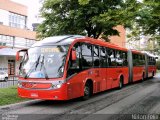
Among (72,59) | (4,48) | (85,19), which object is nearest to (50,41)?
(72,59)

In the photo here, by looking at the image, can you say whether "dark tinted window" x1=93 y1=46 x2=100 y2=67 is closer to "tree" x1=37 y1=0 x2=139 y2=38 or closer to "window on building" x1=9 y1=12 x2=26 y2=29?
"tree" x1=37 y1=0 x2=139 y2=38

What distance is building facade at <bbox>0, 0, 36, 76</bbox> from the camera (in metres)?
47.2

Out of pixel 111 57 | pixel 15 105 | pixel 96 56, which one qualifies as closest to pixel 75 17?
pixel 111 57

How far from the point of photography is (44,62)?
500 inches

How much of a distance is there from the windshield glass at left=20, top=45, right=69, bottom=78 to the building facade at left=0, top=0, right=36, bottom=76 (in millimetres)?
31436

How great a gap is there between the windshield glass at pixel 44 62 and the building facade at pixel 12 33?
103ft

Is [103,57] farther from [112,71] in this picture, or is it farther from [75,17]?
[75,17]

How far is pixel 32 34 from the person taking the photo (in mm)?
55688

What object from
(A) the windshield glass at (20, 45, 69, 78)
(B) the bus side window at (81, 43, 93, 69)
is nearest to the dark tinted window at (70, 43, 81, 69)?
(B) the bus side window at (81, 43, 93, 69)

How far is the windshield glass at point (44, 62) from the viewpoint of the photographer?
12.4 metres

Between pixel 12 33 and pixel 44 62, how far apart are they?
127ft

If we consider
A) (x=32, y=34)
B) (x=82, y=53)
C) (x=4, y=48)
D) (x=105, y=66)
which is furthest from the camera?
(x=32, y=34)

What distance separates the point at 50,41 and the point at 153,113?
17.5 feet

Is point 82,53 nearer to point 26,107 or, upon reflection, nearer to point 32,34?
point 26,107
